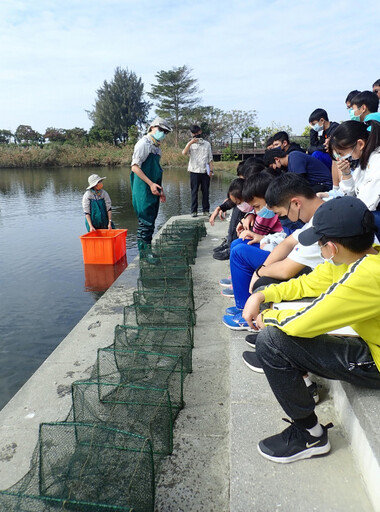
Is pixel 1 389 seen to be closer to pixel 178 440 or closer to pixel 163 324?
pixel 163 324

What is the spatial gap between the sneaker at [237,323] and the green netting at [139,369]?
60 centimetres

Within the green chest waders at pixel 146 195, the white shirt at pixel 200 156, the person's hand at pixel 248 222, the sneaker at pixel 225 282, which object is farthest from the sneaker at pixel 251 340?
the white shirt at pixel 200 156

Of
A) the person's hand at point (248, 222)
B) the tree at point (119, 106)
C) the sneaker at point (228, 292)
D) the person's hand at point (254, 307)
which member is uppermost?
the tree at point (119, 106)

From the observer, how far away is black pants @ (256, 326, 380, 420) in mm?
1483

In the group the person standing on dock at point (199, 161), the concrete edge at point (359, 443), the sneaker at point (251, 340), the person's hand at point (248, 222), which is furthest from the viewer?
the person standing on dock at point (199, 161)

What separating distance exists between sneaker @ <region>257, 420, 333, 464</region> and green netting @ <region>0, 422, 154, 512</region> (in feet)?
1.74

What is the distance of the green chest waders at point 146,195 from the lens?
180 inches

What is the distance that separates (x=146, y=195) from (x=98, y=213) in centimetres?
123

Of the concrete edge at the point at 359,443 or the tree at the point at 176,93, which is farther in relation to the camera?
the tree at the point at 176,93

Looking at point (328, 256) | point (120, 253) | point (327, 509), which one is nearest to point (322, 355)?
point (328, 256)

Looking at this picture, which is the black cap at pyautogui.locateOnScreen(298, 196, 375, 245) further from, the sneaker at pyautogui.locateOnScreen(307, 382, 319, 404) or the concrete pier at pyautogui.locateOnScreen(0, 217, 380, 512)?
the sneaker at pyautogui.locateOnScreen(307, 382, 319, 404)

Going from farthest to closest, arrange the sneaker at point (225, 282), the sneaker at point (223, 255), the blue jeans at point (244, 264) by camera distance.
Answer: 1. the sneaker at point (223, 255)
2. the sneaker at point (225, 282)
3. the blue jeans at point (244, 264)

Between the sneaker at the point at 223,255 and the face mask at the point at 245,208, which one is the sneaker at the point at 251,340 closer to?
the face mask at the point at 245,208

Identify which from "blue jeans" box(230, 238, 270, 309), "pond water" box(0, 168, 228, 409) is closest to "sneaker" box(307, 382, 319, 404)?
"blue jeans" box(230, 238, 270, 309)
